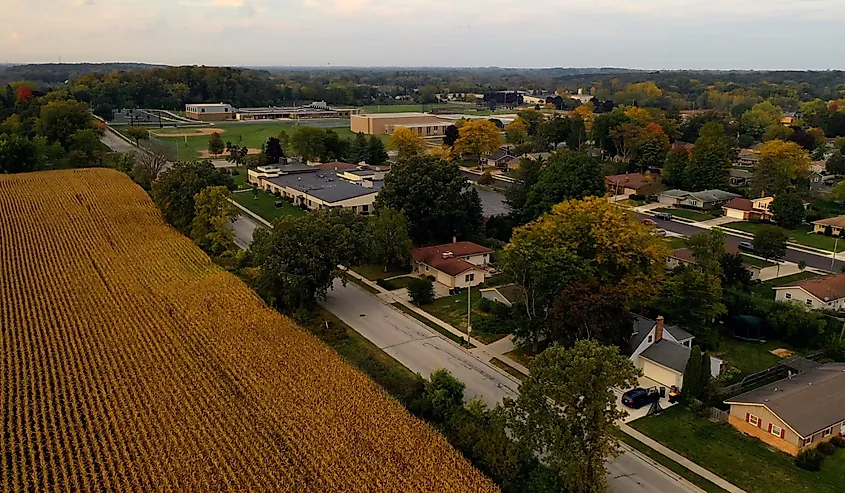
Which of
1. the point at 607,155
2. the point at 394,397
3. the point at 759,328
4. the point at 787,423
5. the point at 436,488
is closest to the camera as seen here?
the point at 436,488

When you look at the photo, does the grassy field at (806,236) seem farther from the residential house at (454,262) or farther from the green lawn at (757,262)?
the residential house at (454,262)

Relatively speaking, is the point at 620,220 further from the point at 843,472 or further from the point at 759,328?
the point at 843,472

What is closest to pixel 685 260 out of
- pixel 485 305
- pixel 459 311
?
pixel 485 305

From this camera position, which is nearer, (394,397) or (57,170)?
(394,397)

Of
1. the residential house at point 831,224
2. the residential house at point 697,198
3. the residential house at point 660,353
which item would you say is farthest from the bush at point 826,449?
the residential house at point 697,198

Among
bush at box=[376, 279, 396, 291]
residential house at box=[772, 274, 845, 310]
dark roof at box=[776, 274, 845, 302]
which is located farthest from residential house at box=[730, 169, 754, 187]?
bush at box=[376, 279, 396, 291]

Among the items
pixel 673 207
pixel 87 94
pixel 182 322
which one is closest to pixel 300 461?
pixel 182 322
